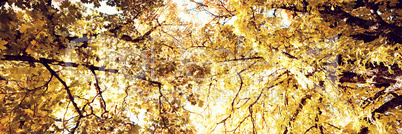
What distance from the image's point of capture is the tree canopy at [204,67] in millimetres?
2441

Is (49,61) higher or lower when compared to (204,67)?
Result: higher

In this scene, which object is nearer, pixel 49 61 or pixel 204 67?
pixel 49 61

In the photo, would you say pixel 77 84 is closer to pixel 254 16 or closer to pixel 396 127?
pixel 254 16

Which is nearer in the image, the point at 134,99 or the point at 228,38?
the point at 228,38

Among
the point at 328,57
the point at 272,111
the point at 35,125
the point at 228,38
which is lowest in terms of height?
the point at 272,111

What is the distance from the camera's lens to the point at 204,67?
14.5 ft

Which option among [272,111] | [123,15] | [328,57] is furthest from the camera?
[272,111]

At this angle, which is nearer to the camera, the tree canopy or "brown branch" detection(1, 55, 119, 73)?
the tree canopy

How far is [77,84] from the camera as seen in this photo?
363cm

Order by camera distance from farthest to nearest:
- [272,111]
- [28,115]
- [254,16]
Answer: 1. [272,111]
2. [254,16]
3. [28,115]

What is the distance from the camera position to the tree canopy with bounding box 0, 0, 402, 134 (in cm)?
244

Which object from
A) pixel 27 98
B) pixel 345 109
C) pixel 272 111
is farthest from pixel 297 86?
pixel 27 98

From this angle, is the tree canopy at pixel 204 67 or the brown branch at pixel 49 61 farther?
the brown branch at pixel 49 61

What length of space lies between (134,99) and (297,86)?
13.4 ft
